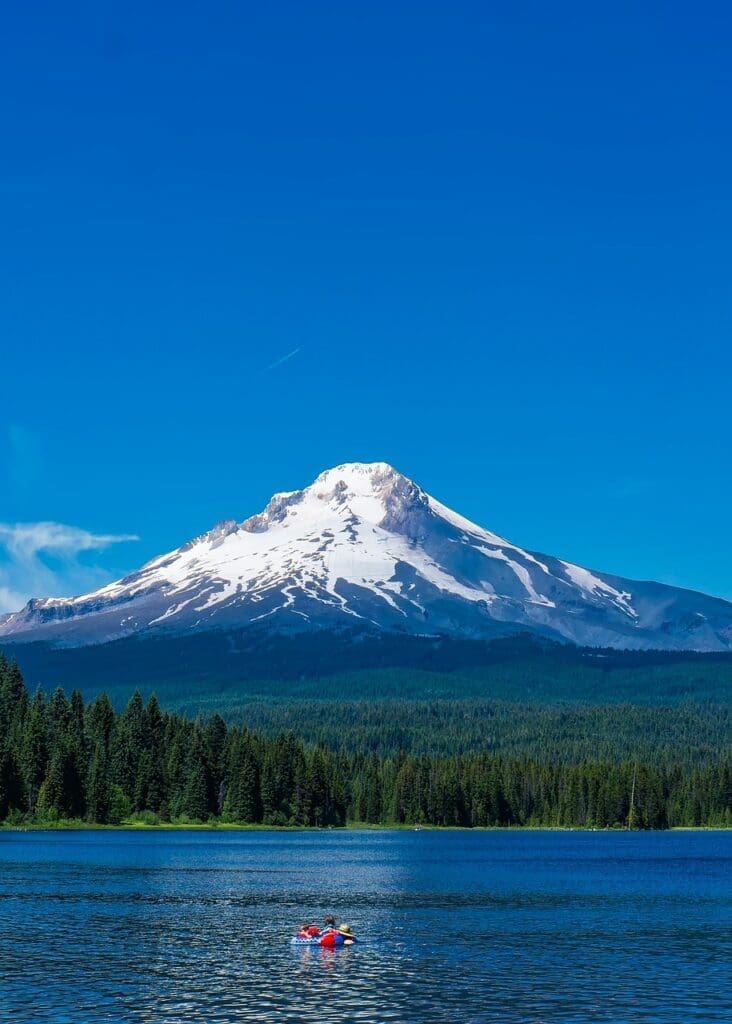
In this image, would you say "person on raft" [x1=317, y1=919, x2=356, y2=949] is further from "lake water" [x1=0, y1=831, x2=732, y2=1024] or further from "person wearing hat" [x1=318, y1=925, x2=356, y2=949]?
"lake water" [x1=0, y1=831, x2=732, y2=1024]

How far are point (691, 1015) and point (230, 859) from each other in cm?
9233

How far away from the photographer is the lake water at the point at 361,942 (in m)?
52.1

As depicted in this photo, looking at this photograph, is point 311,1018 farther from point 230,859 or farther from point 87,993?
point 230,859

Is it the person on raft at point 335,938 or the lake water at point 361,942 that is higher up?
the person on raft at point 335,938

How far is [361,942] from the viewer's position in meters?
71.6

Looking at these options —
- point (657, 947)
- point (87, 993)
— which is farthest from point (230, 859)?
point (87, 993)

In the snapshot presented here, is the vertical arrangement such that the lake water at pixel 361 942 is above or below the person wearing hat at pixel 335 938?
below

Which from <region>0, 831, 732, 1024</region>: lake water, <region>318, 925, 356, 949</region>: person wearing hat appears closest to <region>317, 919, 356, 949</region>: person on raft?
<region>318, 925, 356, 949</region>: person wearing hat

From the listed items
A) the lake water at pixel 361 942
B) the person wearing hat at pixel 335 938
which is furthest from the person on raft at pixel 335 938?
the lake water at pixel 361 942

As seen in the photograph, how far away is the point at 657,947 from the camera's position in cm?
7031

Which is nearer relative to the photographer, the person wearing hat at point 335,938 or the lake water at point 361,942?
the lake water at point 361,942

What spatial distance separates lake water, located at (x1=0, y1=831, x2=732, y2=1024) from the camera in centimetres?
5209

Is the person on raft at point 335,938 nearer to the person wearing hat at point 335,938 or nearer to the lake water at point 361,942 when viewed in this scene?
the person wearing hat at point 335,938

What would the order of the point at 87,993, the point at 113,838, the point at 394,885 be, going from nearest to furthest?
the point at 87,993
the point at 394,885
the point at 113,838
